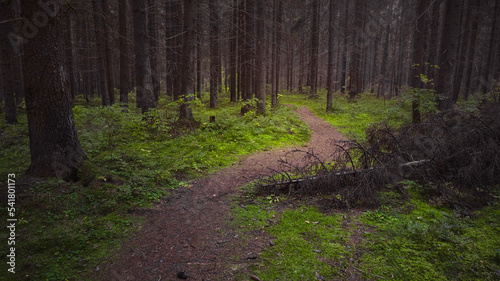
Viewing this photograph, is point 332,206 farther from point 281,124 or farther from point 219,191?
point 281,124

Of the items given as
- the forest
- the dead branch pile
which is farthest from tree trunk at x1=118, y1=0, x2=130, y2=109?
the dead branch pile

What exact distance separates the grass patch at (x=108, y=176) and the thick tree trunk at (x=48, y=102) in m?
0.44

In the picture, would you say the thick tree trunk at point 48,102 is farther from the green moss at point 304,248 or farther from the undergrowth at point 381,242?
the green moss at point 304,248

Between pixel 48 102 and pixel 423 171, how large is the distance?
786 cm

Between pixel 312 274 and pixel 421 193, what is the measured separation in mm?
3384

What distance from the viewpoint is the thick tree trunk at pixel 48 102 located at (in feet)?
15.6

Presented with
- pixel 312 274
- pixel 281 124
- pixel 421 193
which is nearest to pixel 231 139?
pixel 281 124

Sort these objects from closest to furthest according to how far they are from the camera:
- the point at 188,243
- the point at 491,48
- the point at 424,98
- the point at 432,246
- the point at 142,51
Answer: the point at 432,246, the point at 188,243, the point at 424,98, the point at 142,51, the point at 491,48

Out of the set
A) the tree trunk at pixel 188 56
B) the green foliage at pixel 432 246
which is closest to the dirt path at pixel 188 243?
the green foliage at pixel 432 246

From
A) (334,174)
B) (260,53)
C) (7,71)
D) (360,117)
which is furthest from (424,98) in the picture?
(7,71)

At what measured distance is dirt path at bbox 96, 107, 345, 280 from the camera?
3305 millimetres

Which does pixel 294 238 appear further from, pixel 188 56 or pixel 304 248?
pixel 188 56

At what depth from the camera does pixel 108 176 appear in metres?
5.29

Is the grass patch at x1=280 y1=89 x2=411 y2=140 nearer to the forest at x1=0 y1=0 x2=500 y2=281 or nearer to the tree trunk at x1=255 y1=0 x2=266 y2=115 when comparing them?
the tree trunk at x1=255 y1=0 x2=266 y2=115
